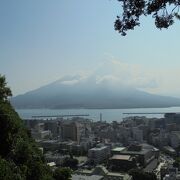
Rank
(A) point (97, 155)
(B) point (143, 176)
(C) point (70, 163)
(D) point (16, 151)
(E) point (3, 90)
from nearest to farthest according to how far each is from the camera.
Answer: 1. (D) point (16, 151)
2. (E) point (3, 90)
3. (B) point (143, 176)
4. (C) point (70, 163)
5. (A) point (97, 155)

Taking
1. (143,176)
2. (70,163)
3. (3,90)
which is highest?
(3,90)

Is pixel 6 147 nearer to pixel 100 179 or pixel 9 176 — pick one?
pixel 9 176

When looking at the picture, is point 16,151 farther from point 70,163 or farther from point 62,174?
point 70,163

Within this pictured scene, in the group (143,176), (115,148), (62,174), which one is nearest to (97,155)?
(115,148)

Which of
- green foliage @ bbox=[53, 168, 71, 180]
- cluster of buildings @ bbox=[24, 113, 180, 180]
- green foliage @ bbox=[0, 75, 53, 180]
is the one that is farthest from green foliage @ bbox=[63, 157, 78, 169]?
green foliage @ bbox=[0, 75, 53, 180]

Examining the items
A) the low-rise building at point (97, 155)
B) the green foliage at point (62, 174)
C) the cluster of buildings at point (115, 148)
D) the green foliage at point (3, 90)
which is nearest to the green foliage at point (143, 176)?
the cluster of buildings at point (115, 148)

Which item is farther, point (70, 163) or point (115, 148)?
point (115, 148)

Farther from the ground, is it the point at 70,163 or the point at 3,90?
the point at 3,90

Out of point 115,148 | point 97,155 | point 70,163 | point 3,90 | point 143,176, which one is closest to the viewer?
point 3,90
